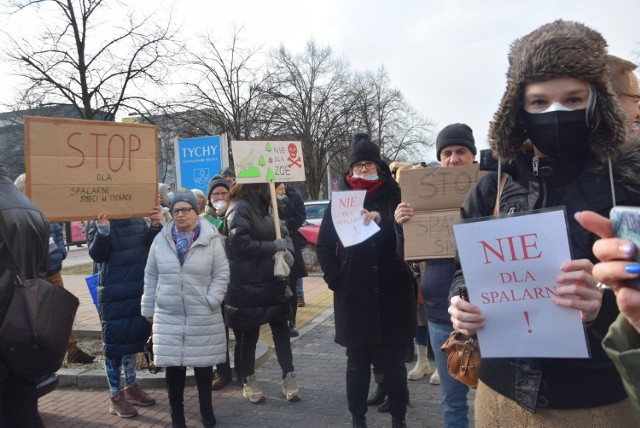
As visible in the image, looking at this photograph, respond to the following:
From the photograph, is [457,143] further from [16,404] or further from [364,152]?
[16,404]

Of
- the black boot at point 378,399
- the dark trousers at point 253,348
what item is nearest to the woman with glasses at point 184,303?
the dark trousers at point 253,348

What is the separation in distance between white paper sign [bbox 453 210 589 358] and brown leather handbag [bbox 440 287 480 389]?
26 centimetres

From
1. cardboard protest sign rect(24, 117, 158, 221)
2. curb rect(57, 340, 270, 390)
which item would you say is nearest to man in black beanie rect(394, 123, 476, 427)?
cardboard protest sign rect(24, 117, 158, 221)

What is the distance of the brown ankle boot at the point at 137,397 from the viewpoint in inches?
188

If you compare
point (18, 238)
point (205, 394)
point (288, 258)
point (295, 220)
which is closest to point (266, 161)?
point (288, 258)

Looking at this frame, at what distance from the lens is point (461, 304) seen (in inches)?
64.5

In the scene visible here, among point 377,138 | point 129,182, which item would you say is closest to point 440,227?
point 129,182

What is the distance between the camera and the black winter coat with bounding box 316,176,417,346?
143 inches

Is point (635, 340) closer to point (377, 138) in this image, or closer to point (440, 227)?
point (440, 227)

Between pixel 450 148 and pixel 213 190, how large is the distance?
3556mm

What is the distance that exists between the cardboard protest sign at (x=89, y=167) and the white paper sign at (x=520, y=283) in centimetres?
358

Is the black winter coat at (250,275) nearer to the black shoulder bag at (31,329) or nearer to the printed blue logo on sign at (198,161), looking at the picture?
the black shoulder bag at (31,329)

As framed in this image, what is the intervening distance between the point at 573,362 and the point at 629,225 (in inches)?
33.0

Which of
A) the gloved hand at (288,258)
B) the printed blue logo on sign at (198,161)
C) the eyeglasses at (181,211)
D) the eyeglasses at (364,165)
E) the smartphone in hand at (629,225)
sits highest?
the printed blue logo on sign at (198,161)
